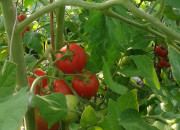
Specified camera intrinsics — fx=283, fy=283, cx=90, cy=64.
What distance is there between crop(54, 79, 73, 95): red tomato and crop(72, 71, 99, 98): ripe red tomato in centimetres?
3

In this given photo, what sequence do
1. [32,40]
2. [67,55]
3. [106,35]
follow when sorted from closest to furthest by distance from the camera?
[106,35] < [67,55] < [32,40]

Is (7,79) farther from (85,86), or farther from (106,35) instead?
(85,86)

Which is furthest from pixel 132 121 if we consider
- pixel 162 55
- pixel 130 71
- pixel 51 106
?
pixel 162 55

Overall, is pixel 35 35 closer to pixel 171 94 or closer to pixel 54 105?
pixel 54 105

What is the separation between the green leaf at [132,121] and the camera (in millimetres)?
515

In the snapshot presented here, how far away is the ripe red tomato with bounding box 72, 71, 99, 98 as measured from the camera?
2.98 ft

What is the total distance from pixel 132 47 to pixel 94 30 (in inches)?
9.9

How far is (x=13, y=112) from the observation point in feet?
1.19

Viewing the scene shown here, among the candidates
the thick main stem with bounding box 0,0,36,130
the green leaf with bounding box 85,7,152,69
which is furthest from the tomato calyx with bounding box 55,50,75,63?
the thick main stem with bounding box 0,0,36,130

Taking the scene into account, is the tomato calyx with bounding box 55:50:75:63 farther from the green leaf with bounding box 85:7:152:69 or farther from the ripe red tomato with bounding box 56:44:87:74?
the green leaf with bounding box 85:7:152:69

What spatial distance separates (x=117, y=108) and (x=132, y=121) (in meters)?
0.04

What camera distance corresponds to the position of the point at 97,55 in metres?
0.78

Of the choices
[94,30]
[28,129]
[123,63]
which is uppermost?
[94,30]

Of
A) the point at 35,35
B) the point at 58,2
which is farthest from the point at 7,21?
the point at 35,35
